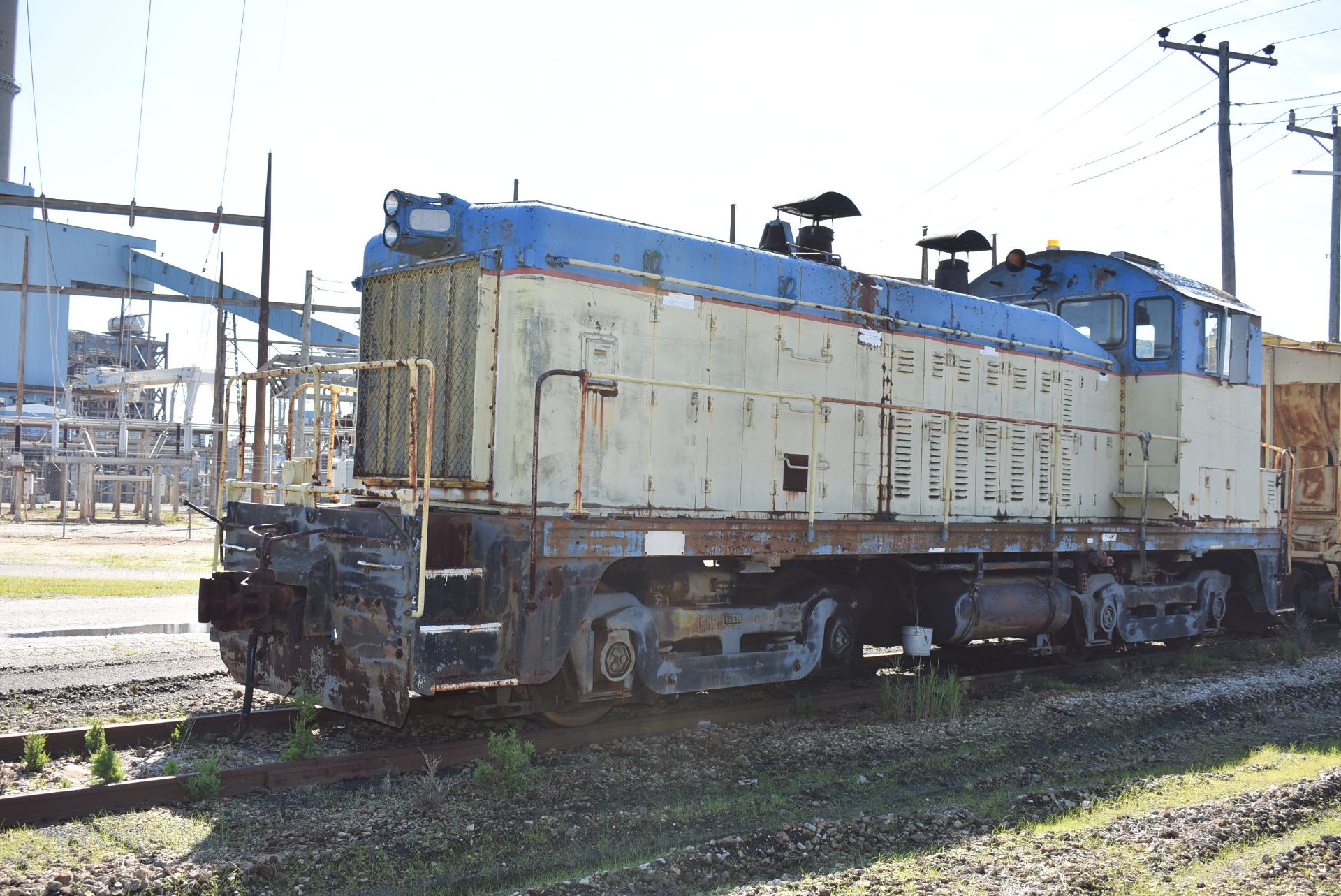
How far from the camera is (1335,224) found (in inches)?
950

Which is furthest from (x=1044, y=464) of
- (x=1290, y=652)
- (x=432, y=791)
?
(x=432, y=791)

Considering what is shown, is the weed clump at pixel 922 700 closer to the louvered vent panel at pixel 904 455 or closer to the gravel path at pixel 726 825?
the gravel path at pixel 726 825

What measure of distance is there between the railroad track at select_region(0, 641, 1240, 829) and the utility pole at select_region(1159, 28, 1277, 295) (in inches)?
548

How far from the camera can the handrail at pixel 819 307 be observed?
6.68 meters

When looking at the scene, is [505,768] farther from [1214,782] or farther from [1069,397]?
[1069,397]

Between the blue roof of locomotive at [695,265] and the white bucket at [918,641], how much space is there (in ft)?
8.06

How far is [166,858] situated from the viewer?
4.32m

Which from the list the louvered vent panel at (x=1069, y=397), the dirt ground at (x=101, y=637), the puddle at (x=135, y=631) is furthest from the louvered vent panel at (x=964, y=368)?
the puddle at (x=135, y=631)

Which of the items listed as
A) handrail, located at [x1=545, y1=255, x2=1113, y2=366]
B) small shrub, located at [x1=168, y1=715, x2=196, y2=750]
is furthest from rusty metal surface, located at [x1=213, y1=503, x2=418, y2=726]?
handrail, located at [x1=545, y1=255, x2=1113, y2=366]

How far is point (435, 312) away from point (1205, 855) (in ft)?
17.0

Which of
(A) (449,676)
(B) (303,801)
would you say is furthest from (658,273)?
(B) (303,801)

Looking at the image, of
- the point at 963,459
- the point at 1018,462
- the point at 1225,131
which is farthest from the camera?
the point at 1225,131

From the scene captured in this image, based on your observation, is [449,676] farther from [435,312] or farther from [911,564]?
[911,564]

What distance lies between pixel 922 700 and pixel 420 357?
14.0ft
